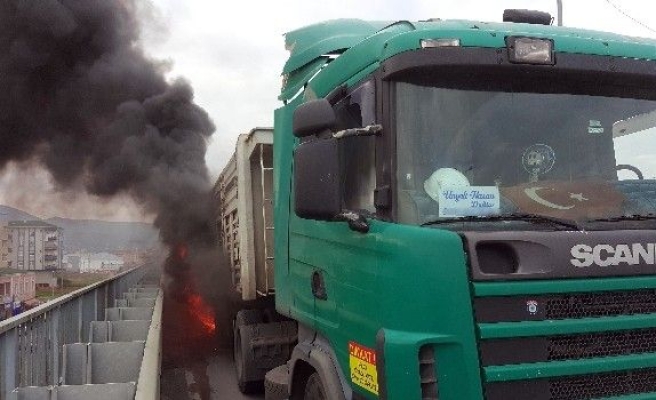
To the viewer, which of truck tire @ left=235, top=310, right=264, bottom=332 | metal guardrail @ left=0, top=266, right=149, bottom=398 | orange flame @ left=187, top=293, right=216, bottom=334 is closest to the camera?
metal guardrail @ left=0, top=266, right=149, bottom=398

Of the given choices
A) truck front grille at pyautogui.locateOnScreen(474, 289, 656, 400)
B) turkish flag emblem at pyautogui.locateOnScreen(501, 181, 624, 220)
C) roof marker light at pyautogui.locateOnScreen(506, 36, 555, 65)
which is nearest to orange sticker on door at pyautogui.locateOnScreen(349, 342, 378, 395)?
truck front grille at pyautogui.locateOnScreen(474, 289, 656, 400)

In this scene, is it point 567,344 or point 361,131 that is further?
point 361,131

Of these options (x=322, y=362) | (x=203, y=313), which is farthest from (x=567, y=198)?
(x=203, y=313)

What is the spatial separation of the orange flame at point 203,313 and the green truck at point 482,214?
6391 millimetres

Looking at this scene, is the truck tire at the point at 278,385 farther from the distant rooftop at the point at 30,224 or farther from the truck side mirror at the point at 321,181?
the distant rooftop at the point at 30,224

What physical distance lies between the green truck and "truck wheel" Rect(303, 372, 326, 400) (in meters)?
0.02

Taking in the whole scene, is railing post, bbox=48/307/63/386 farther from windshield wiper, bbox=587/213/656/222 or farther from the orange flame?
windshield wiper, bbox=587/213/656/222

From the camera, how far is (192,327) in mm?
11703

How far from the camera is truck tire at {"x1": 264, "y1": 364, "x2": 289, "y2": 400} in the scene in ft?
14.7

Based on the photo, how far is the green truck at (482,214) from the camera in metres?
2.69

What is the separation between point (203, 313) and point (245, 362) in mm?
3959

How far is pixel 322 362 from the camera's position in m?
3.58

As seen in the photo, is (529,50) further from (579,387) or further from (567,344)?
(579,387)

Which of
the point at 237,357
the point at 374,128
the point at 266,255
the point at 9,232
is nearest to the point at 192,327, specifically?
the point at 237,357
